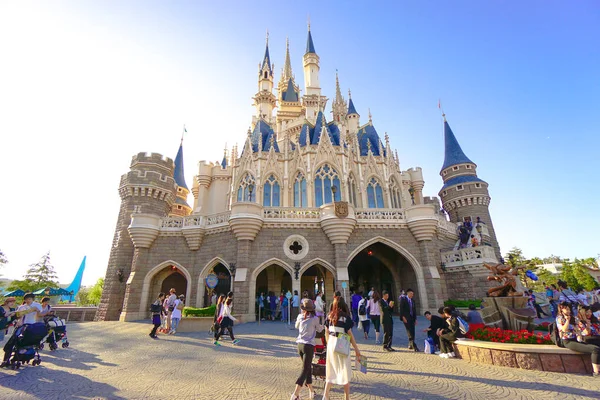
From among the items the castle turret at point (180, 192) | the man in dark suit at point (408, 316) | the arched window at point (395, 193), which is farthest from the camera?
the castle turret at point (180, 192)

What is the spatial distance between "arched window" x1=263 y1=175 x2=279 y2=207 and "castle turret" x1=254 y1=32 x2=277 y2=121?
11.5 metres

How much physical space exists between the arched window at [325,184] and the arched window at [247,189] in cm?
539

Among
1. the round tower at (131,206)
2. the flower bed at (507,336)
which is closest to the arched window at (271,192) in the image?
the round tower at (131,206)

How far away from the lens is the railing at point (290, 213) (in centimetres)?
1666

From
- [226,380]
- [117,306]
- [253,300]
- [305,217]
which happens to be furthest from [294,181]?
[226,380]

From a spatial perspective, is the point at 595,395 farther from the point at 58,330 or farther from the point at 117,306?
the point at 117,306

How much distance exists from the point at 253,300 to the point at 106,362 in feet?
29.6

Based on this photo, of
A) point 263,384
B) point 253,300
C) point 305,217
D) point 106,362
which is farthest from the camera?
point 305,217

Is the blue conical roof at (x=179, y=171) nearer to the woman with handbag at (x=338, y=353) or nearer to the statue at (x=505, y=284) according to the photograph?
the statue at (x=505, y=284)

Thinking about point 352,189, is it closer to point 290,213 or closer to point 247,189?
point 290,213

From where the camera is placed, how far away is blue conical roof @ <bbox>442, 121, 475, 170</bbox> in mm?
28917

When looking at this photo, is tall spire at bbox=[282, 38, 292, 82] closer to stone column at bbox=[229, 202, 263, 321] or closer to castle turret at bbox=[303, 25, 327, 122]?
castle turret at bbox=[303, 25, 327, 122]

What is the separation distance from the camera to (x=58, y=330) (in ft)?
27.9

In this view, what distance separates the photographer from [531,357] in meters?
5.75
